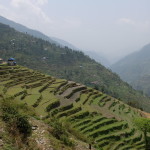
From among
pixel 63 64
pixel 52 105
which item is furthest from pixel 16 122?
pixel 63 64

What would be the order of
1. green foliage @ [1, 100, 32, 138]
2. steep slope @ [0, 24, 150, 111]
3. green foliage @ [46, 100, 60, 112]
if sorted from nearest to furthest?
green foliage @ [1, 100, 32, 138] → green foliage @ [46, 100, 60, 112] → steep slope @ [0, 24, 150, 111]

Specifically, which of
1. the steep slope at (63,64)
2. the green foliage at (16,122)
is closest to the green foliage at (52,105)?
the green foliage at (16,122)

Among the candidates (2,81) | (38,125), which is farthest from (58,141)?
(2,81)

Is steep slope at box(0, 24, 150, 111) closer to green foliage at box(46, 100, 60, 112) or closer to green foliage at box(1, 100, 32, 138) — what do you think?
green foliage at box(46, 100, 60, 112)

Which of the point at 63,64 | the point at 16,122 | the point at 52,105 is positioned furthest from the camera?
the point at 63,64

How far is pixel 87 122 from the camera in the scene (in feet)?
92.4

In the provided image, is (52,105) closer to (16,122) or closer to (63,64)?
(16,122)

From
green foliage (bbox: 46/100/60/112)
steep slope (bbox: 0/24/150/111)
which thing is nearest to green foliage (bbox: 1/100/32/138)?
green foliage (bbox: 46/100/60/112)

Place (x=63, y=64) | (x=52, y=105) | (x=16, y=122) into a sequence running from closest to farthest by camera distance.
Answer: (x=16, y=122) < (x=52, y=105) < (x=63, y=64)

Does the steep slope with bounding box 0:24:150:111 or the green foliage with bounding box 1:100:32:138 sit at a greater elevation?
the green foliage with bounding box 1:100:32:138

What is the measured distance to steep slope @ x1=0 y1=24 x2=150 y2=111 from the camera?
119 m

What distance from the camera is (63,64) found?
15050 centimetres

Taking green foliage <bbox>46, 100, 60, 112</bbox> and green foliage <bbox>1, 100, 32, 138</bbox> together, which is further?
green foliage <bbox>46, 100, 60, 112</bbox>

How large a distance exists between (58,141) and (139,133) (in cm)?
2227
